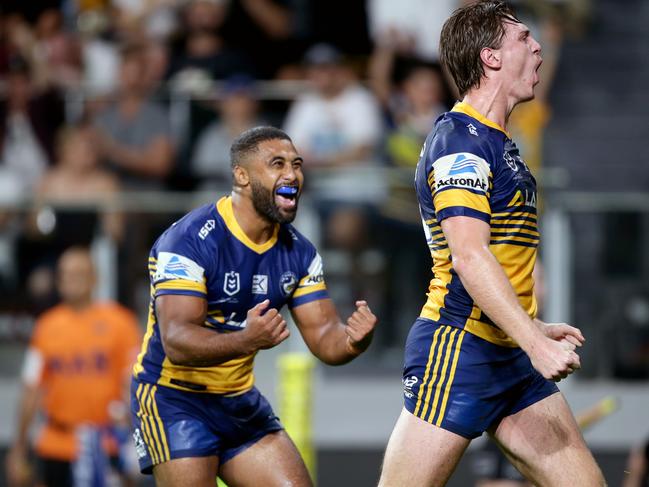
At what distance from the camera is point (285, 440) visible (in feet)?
18.3

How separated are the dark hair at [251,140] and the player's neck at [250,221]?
0.57 ft

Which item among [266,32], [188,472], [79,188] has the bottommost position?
[188,472]

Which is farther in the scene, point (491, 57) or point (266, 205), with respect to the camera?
point (266, 205)

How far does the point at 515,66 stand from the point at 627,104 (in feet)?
24.4

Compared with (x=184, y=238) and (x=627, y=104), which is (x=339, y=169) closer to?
(x=627, y=104)

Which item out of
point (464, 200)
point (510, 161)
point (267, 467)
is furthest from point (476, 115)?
point (267, 467)

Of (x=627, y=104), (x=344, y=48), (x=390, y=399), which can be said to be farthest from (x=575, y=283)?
(x=344, y=48)

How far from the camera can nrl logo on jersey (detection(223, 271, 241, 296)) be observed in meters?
5.41

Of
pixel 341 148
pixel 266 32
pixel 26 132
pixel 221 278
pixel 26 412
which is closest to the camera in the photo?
pixel 221 278

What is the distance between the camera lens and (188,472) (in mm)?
5332

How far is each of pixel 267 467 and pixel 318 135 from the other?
5.52 metres

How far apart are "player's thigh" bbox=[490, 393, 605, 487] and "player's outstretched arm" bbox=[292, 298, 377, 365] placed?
71cm

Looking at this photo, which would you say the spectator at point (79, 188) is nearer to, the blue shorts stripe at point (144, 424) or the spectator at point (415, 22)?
the spectator at point (415, 22)

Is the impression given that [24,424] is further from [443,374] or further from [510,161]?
[510,161]
